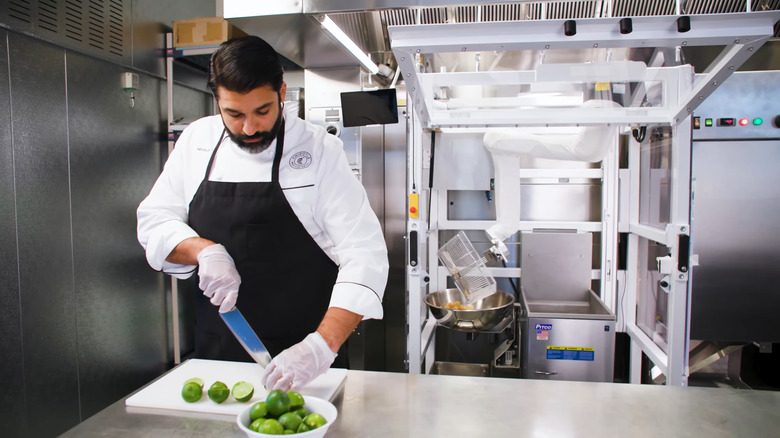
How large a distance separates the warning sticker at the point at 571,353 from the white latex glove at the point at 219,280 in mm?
1868

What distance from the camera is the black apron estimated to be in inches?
61.4

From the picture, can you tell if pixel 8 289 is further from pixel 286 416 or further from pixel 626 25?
pixel 626 25

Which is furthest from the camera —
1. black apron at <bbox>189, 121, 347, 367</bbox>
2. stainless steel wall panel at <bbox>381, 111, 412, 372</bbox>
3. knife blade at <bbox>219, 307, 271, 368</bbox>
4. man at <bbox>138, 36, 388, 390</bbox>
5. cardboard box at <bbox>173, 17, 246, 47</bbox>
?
stainless steel wall panel at <bbox>381, 111, 412, 372</bbox>

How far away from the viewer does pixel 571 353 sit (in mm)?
2643

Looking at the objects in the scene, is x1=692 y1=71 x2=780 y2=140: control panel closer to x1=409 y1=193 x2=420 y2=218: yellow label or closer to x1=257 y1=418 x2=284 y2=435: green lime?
x1=409 y1=193 x2=420 y2=218: yellow label

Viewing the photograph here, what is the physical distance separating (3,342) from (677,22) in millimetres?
2861

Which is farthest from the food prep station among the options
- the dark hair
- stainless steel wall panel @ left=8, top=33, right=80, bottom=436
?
stainless steel wall panel @ left=8, top=33, right=80, bottom=436

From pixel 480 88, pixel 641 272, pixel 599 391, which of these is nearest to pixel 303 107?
pixel 480 88

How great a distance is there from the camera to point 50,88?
2.55 meters

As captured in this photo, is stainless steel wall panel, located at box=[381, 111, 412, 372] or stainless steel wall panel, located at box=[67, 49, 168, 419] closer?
stainless steel wall panel, located at box=[67, 49, 168, 419]

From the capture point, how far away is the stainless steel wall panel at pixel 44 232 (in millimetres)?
2398

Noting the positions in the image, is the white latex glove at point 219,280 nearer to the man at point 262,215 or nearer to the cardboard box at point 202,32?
the man at point 262,215

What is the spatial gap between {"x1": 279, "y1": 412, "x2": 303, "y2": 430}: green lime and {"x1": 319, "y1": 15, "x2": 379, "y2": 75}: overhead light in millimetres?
1052

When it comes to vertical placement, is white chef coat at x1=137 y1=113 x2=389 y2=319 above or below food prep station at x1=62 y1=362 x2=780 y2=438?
above
